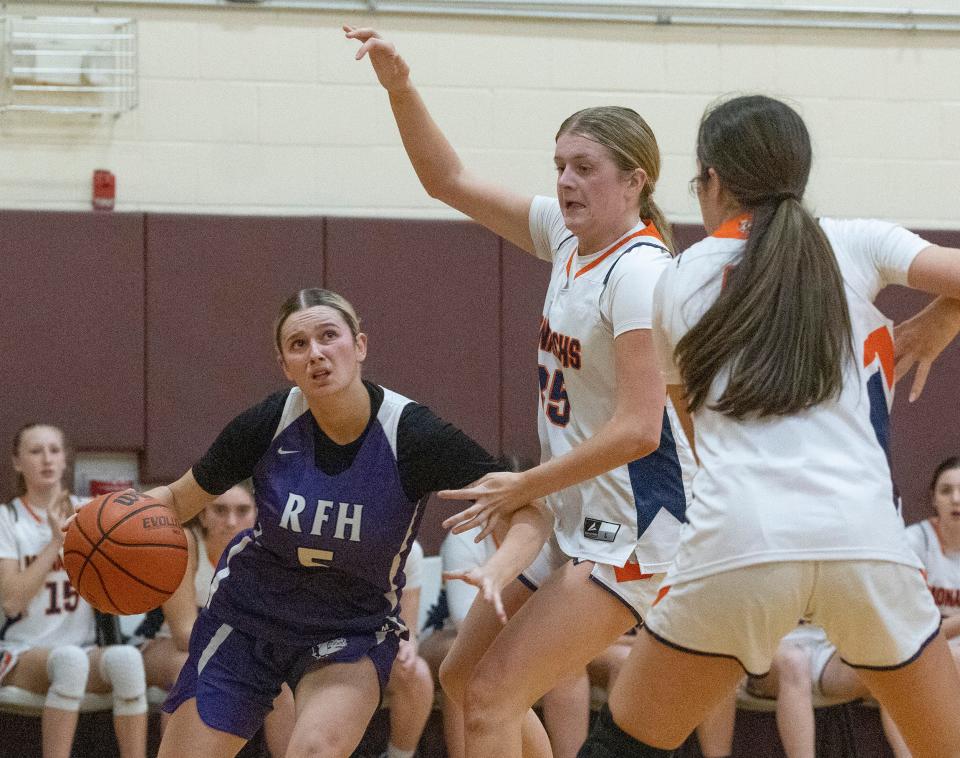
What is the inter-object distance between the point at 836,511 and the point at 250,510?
3.57 metres

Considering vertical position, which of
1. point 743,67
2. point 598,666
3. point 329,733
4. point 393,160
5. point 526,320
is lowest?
point 598,666

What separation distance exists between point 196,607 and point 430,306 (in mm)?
1766

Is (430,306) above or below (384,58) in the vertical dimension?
below

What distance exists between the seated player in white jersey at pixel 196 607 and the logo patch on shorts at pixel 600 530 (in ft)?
7.35

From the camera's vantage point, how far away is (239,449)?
11.8 ft

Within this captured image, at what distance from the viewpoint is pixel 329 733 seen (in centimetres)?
329

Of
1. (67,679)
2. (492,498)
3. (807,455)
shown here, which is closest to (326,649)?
(492,498)

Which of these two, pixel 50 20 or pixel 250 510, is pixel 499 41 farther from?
pixel 250 510

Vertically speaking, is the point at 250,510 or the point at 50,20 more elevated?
the point at 50,20

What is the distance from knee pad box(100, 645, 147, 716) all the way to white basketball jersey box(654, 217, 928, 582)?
3304mm

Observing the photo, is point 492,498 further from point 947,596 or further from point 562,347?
point 947,596

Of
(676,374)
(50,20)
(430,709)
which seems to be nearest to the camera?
(676,374)

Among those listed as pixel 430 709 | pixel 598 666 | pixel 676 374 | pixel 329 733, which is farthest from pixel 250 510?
pixel 676 374

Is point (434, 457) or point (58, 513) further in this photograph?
point (58, 513)
